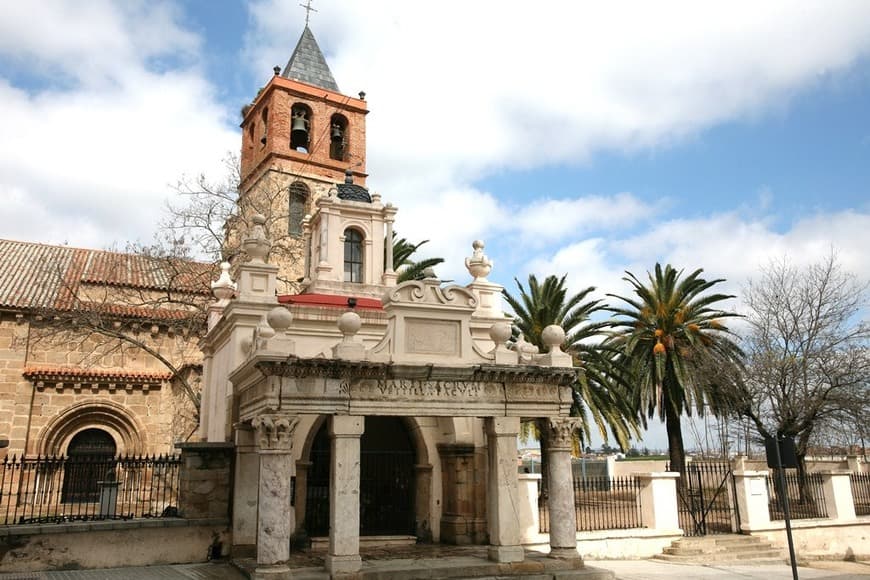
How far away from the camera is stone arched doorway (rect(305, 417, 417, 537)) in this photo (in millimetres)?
14219

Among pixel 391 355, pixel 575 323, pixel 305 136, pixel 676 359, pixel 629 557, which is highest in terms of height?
pixel 305 136

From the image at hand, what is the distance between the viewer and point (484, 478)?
14.2 meters

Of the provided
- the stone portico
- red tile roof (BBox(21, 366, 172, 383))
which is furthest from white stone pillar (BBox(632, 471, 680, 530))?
red tile roof (BBox(21, 366, 172, 383))

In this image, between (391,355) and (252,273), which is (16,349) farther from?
(391,355)

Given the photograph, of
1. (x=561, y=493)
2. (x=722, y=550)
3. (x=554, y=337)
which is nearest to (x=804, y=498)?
(x=722, y=550)

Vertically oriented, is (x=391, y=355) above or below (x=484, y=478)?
above

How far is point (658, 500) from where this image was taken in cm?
1688

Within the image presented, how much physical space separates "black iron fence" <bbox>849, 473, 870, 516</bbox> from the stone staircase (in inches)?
195

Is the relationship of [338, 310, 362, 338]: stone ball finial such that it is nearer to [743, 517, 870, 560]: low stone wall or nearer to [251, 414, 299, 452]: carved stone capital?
[251, 414, 299, 452]: carved stone capital

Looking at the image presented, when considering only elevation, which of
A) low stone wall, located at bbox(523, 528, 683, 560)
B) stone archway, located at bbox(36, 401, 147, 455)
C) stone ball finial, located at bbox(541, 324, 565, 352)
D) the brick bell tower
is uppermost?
the brick bell tower

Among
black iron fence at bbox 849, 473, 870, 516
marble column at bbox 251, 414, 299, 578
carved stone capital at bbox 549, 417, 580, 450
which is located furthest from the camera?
black iron fence at bbox 849, 473, 870, 516

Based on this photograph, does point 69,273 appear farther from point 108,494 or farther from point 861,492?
point 861,492

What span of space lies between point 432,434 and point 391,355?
12.6ft

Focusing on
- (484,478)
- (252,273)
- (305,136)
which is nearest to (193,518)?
(252,273)
